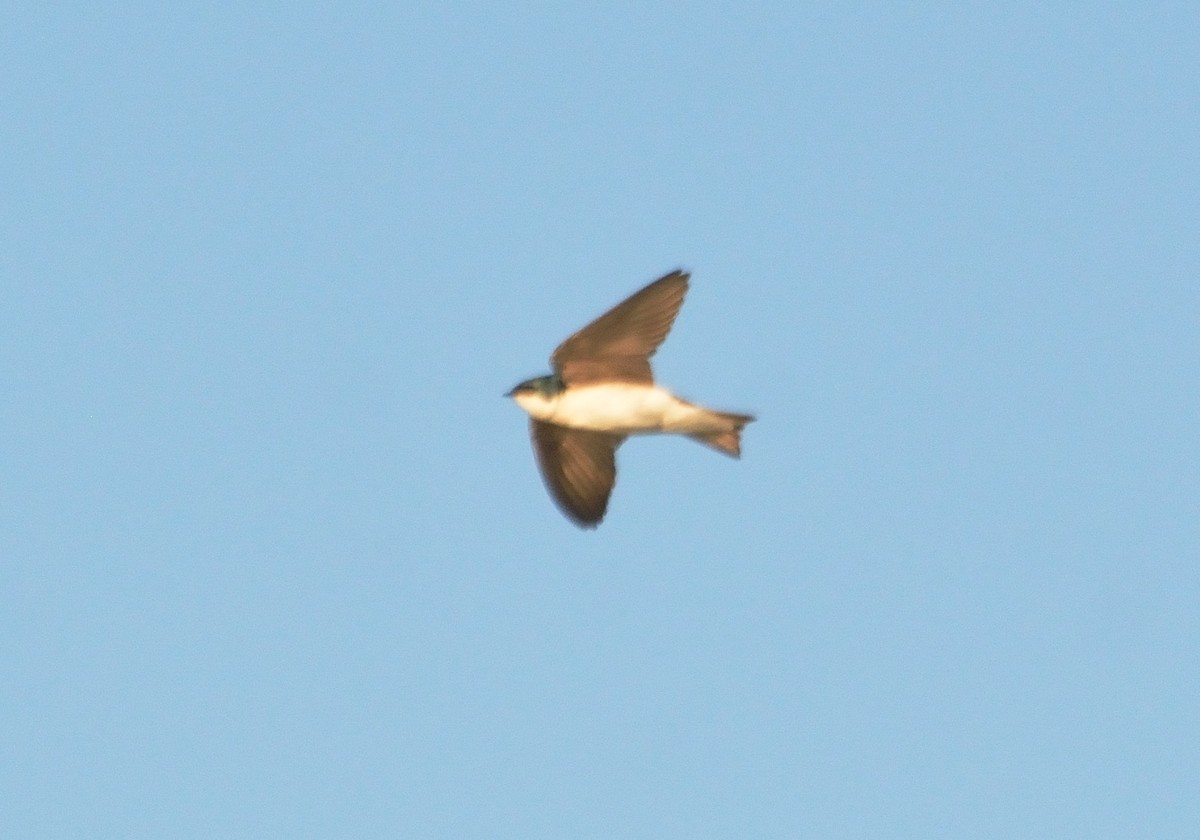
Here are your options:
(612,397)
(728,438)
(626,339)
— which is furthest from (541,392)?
(728,438)

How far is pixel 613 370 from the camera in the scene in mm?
11164

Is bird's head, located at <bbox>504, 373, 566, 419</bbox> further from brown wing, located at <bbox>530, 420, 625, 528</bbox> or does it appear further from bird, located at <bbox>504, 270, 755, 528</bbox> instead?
brown wing, located at <bbox>530, 420, 625, 528</bbox>

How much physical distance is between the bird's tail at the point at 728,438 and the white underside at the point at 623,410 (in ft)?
0.11

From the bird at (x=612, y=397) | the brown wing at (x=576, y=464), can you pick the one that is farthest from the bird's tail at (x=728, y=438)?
the brown wing at (x=576, y=464)

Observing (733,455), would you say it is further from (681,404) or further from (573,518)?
(573,518)

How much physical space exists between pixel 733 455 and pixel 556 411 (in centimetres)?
105

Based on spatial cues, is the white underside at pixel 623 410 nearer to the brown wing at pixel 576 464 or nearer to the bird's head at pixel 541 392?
the bird's head at pixel 541 392

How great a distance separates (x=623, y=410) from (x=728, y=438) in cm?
61

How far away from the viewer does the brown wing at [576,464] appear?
11.7m

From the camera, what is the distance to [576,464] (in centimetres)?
1177

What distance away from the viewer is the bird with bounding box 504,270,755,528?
10844 millimetres

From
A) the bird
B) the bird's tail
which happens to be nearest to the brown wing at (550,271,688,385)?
the bird

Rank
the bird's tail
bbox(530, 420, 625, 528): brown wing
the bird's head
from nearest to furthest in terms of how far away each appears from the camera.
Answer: the bird's tail → the bird's head → bbox(530, 420, 625, 528): brown wing

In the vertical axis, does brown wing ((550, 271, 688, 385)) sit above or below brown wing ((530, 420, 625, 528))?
above
